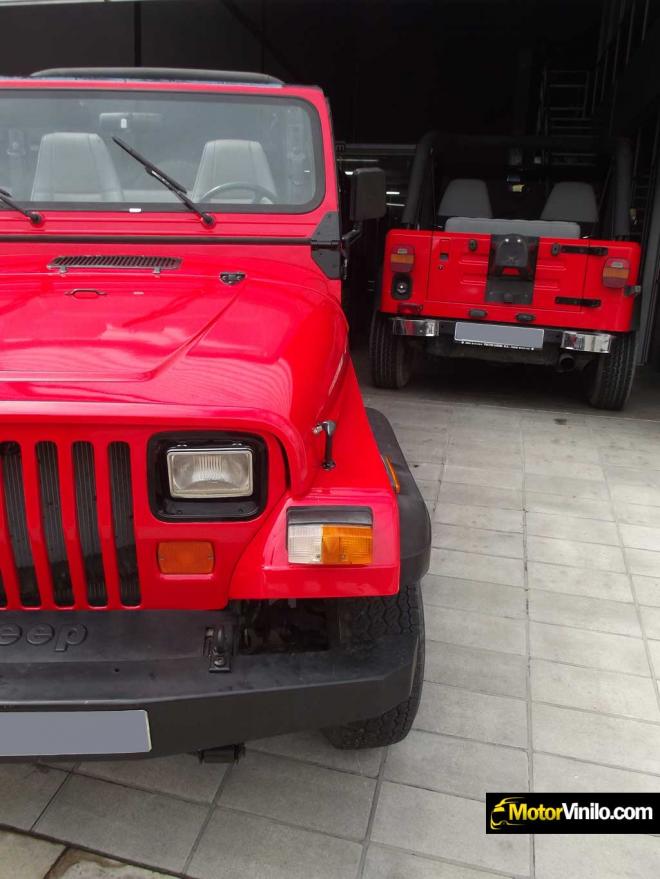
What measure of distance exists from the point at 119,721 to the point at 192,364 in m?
0.76

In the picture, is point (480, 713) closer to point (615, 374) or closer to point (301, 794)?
point (301, 794)

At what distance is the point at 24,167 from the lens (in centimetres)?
275

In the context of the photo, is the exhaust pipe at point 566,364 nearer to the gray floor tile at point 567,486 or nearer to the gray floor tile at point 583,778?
the gray floor tile at point 567,486

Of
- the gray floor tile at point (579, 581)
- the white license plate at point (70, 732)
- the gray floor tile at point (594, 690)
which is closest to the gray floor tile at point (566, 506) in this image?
the gray floor tile at point (579, 581)

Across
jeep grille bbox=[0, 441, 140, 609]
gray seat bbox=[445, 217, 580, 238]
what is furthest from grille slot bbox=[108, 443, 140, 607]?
gray seat bbox=[445, 217, 580, 238]

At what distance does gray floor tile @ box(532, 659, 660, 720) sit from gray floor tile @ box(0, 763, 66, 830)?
154 centimetres

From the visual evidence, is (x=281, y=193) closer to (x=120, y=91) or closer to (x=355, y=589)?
(x=120, y=91)

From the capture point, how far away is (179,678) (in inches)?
61.3

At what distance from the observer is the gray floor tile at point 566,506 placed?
4.05 m

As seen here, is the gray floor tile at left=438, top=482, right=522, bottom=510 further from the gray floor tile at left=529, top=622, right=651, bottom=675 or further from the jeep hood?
the jeep hood

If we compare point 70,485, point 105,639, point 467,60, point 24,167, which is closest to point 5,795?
point 105,639

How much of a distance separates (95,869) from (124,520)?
92 cm

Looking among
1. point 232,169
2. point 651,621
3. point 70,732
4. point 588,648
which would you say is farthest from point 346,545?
point 651,621

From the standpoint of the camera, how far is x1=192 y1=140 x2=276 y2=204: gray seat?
277 centimetres
